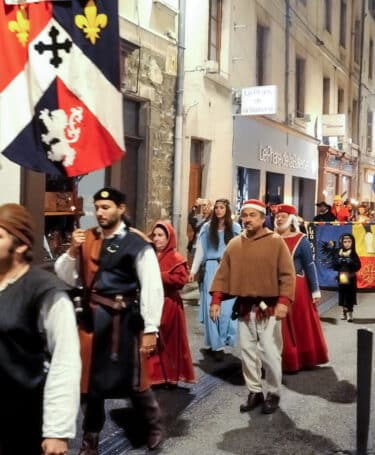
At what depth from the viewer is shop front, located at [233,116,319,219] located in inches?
638

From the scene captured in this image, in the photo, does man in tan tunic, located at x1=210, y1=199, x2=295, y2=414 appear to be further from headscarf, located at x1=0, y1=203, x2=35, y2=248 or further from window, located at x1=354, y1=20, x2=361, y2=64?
window, located at x1=354, y1=20, x2=361, y2=64

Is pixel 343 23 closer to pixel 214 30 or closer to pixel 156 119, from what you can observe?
pixel 214 30

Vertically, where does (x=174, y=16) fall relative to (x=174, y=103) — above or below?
above

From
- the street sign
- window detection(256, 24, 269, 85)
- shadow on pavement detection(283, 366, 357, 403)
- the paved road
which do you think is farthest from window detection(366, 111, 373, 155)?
shadow on pavement detection(283, 366, 357, 403)

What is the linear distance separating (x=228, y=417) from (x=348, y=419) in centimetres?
98

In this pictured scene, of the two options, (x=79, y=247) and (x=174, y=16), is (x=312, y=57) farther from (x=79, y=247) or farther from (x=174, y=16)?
(x=79, y=247)

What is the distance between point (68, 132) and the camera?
410cm

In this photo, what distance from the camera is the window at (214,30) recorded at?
14336mm

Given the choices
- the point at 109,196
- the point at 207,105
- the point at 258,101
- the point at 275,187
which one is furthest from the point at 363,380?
the point at 275,187

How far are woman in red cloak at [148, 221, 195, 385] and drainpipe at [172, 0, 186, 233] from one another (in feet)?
21.5

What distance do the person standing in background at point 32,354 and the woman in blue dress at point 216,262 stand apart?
471 centimetres

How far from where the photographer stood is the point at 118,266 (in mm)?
4227

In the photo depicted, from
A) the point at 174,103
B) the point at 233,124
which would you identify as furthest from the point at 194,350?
the point at 233,124

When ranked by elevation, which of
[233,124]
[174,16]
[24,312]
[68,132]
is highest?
[174,16]
